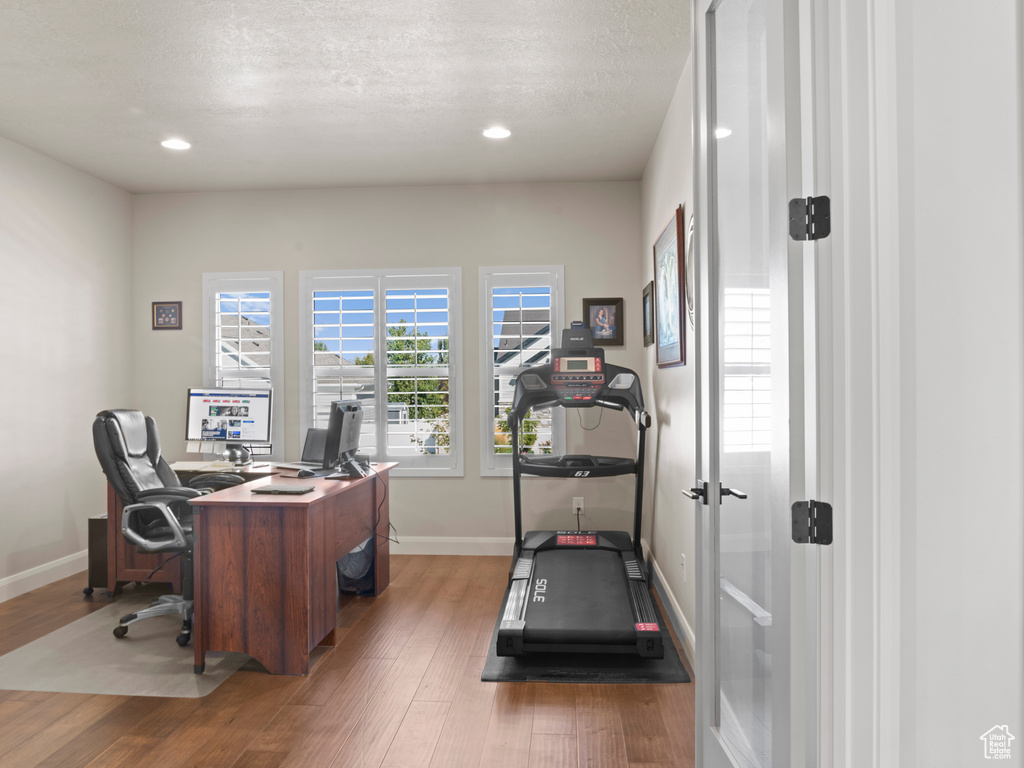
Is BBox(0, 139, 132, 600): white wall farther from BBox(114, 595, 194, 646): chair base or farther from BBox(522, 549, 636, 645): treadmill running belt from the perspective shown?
BBox(522, 549, 636, 645): treadmill running belt

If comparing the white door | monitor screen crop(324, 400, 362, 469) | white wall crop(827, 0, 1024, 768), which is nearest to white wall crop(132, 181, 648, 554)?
monitor screen crop(324, 400, 362, 469)

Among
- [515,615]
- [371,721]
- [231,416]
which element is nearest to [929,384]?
[371,721]

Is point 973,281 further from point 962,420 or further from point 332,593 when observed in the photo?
point 332,593

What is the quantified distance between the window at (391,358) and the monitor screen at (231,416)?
1.16ft

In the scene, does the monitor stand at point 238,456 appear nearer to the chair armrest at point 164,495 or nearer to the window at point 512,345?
the chair armrest at point 164,495

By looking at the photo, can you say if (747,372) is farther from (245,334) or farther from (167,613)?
(245,334)

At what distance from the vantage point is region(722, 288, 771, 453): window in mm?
1509

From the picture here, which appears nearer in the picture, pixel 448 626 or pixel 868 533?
pixel 868 533

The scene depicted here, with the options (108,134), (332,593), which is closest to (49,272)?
(108,134)

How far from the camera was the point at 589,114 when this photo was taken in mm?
3566

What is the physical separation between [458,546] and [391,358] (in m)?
1.49

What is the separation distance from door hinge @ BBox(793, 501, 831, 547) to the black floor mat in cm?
179

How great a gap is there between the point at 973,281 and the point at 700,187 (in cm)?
105

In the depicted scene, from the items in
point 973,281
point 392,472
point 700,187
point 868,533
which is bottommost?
point 392,472
